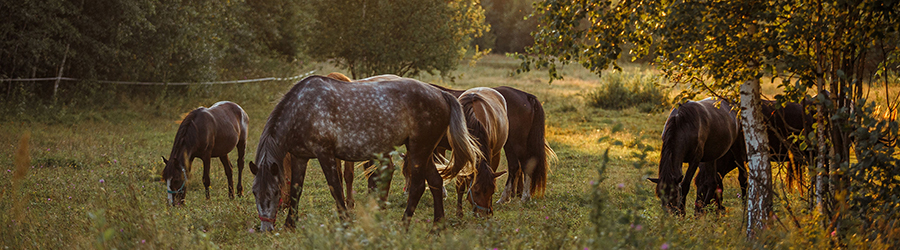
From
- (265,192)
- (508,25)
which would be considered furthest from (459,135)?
(508,25)

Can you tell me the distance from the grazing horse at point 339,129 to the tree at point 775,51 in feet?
3.82

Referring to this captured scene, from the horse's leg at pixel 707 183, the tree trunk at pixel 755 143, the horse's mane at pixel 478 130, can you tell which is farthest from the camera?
the horse's leg at pixel 707 183

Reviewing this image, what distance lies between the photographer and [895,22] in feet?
13.0

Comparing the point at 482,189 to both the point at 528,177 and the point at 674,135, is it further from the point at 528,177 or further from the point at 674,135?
the point at 528,177

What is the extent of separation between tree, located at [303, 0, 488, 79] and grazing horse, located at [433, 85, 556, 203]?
37.5 ft

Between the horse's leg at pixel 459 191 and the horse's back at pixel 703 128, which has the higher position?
the horse's back at pixel 703 128

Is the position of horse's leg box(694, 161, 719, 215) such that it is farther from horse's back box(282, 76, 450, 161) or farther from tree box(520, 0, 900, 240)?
horse's back box(282, 76, 450, 161)

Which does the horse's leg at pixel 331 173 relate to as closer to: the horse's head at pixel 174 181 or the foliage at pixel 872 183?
the horse's head at pixel 174 181

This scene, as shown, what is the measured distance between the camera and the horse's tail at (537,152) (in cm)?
776

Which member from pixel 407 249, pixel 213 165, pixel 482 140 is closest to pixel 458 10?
pixel 213 165

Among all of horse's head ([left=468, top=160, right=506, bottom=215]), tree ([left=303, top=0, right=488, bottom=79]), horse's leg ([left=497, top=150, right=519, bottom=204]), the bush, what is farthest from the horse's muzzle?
the bush

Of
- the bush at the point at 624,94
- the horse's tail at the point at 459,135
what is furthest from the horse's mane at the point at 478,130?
the bush at the point at 624,94

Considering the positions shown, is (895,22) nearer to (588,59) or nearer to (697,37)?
(697,37)

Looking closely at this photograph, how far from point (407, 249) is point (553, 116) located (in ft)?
50.5
